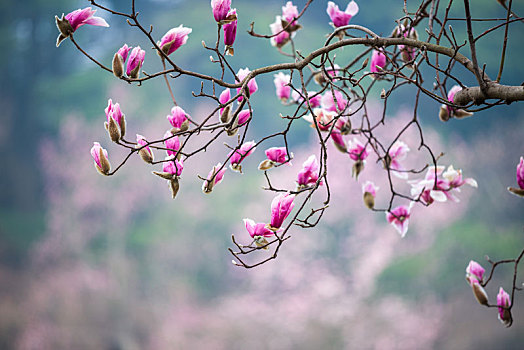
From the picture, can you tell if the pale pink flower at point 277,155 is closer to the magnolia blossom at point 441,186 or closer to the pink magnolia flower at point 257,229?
the pink magnolia flower at point 257,229

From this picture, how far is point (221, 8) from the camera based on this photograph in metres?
0.48

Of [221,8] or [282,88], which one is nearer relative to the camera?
[221,8]

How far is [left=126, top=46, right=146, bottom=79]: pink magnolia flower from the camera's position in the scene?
18.3 inches

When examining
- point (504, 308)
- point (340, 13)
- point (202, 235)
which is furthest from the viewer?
point (202, 235)

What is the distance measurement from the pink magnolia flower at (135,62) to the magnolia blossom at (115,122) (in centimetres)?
3

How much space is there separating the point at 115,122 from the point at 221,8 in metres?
0.15

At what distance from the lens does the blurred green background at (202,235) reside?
7.19ft

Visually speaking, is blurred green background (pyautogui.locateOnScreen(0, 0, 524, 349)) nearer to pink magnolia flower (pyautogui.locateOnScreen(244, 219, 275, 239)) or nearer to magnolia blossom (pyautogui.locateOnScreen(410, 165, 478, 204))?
magnolia blossom (pyautogui.locateOnScreen(410, 165, 478, 204))

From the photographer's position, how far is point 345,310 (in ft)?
7.17

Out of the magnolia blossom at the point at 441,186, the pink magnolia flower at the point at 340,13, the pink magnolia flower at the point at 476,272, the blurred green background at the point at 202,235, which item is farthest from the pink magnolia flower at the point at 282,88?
the blurred green background at the point at 202,235

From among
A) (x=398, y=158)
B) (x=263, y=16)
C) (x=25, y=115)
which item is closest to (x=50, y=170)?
(x=25, y=115)

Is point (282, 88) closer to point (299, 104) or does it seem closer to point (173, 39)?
point (299, 104)

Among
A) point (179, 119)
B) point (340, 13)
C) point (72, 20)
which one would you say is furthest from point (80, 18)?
point (340, 13)

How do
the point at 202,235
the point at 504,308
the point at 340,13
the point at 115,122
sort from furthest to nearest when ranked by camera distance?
1. the point at 202,235
2. the point at 340,13
3. the point at 504,308
4. the point at 115,122
